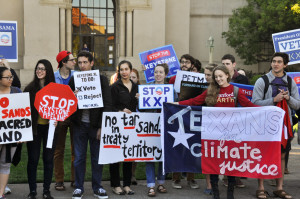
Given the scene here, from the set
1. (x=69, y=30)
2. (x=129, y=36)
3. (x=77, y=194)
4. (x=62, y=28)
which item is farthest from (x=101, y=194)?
(x=69, y=30)

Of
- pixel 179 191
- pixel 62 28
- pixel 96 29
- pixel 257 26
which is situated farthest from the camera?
pixel 96 29

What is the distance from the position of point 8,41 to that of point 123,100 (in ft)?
14.2

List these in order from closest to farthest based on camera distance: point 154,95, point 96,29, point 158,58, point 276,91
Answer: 1. point 276,91
2. point 154,95
3. point 158,58
4. point 96,29

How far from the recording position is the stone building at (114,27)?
26.3 meters

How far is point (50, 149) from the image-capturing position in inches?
253

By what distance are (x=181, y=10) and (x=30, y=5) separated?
32.7 ft

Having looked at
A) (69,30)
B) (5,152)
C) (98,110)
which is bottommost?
(5,152)

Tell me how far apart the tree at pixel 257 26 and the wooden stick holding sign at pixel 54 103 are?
21598mm

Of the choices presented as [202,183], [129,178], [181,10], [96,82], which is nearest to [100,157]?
[129,178]

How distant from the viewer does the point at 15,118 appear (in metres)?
6.28

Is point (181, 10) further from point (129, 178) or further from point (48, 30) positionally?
point (129, 178)

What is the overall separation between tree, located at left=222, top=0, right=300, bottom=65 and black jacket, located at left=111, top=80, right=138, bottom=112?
2076 cm

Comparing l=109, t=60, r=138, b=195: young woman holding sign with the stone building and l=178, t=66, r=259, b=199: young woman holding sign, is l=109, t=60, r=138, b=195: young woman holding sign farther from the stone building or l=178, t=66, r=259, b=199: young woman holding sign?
the stone building

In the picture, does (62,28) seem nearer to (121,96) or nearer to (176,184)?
(121,96)
